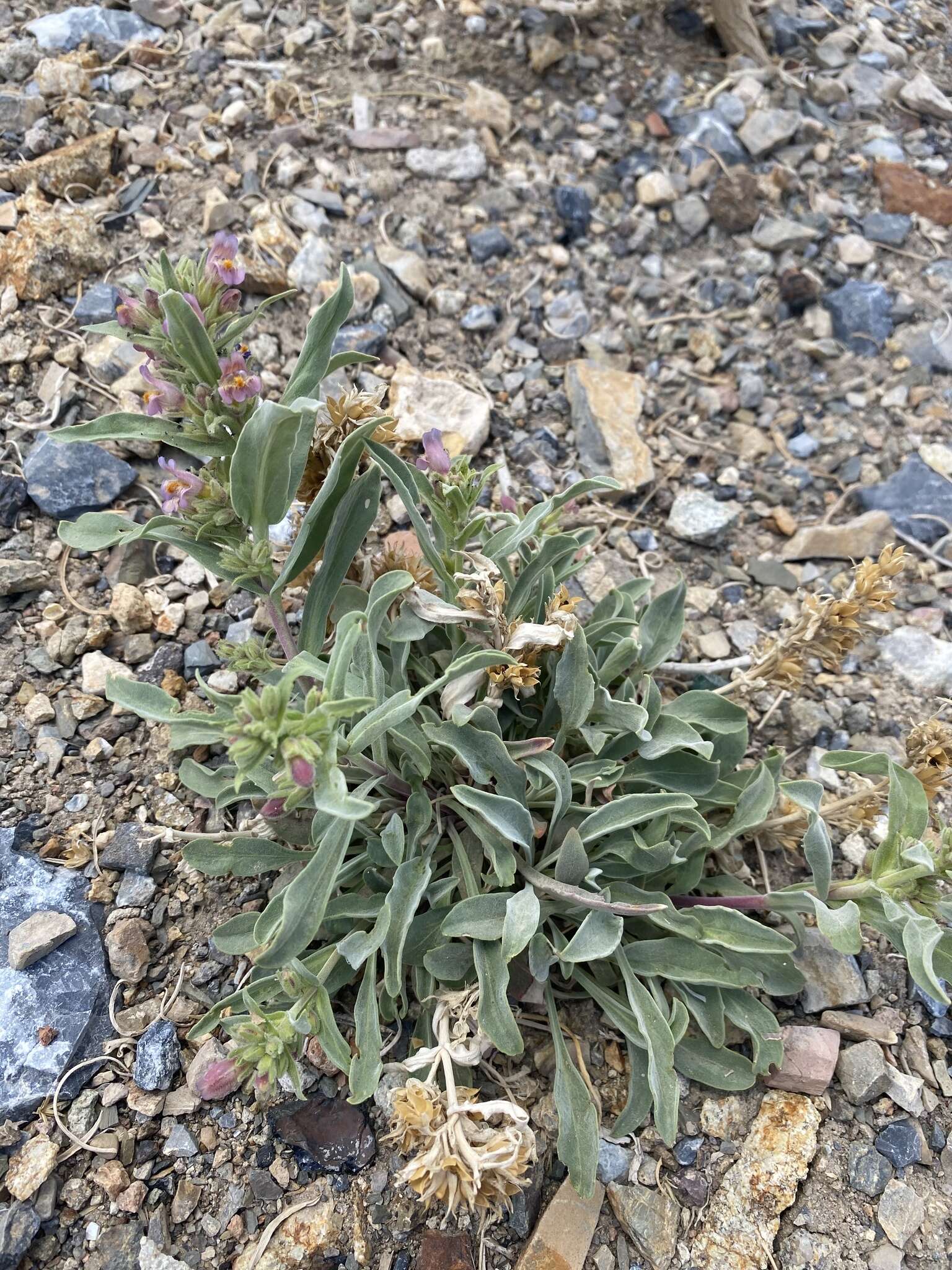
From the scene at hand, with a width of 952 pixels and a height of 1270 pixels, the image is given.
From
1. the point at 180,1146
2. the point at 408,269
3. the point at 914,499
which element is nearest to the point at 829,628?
the point at 914,499

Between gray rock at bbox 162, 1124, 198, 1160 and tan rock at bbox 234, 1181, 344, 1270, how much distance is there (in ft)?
0.93

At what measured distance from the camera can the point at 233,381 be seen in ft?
7.64

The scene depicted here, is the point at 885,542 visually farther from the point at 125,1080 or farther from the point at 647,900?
the point at 125,1080

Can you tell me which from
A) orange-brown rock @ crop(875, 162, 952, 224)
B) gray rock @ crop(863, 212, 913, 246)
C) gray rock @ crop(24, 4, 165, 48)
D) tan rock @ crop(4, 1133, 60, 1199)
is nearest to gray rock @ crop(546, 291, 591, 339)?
gray rock @ crop(863, 212, 913, 246)

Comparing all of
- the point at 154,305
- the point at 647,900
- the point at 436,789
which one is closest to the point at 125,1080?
the point at 436,789

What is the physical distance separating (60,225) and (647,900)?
139 inches

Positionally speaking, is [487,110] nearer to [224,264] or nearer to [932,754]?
[224,264]

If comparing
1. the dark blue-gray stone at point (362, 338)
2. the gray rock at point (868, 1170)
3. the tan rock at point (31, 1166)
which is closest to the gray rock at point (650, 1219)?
the gray rock at point (868, 1170)

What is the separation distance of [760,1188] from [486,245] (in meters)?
3.97

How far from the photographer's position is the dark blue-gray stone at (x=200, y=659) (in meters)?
3.31

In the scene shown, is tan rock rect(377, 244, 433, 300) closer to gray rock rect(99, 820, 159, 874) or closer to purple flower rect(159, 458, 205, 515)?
purple flower rect(159, 458, 205, 515)

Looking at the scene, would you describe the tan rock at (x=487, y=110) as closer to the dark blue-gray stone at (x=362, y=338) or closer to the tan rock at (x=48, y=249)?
the dark blue-gray stone at (x=362, y=338)

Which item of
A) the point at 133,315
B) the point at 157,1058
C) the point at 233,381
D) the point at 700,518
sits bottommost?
the point at 157,1058

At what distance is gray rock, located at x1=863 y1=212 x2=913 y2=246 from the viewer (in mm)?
4879
